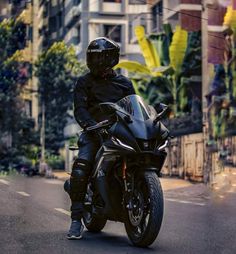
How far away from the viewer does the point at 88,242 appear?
6.37 meters

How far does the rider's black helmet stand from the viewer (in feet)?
21.4

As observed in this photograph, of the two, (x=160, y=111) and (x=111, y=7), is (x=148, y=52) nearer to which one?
(x=111, y=7)

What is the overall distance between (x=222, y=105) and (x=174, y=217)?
32.1ft

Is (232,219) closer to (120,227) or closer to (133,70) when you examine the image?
(120,227)

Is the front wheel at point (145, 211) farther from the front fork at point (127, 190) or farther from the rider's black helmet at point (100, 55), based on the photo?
the rider's black helmet at point (100, 55)

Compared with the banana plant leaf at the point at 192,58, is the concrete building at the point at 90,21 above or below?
above

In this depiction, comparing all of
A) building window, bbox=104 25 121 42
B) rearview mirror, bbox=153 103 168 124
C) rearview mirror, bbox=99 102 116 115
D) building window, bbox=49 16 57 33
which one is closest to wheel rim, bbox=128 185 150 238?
rearview mirror, bbox=153 103 168 124

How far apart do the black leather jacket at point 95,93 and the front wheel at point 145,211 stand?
32.1 inches

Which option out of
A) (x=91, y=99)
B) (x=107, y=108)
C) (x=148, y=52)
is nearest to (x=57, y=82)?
(x=148, y=52)

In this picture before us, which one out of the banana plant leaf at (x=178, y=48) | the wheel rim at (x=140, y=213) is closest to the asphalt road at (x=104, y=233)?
the wheel rim at (x=140, y=213)

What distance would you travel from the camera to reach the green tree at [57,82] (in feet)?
80.4

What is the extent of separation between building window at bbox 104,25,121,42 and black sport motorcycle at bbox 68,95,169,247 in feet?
66.6

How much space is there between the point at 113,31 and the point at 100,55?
69.5 feet

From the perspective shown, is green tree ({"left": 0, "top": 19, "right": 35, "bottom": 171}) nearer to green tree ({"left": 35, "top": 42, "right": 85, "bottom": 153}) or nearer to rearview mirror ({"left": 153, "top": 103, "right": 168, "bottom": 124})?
green tree ({"left": 35, "top": 42, "right": 85, "bottom": 153})
